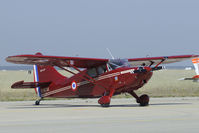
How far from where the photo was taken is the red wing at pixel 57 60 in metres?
19.1

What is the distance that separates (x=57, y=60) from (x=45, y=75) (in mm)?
3498

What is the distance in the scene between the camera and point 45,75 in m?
23.4

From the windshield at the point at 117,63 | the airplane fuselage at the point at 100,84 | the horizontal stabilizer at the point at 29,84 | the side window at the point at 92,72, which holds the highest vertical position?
the windshield at the point at 117,63

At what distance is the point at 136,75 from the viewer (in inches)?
731

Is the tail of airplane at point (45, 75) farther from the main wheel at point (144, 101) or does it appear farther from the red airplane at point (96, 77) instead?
the main wheel at point (144, 101)

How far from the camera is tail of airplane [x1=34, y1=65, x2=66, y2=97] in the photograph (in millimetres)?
22922

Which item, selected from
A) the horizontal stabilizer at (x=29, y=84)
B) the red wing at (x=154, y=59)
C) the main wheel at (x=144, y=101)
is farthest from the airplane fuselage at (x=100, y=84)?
the red wing at (x=154, y=59)

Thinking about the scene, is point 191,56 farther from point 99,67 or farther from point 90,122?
point 90,122

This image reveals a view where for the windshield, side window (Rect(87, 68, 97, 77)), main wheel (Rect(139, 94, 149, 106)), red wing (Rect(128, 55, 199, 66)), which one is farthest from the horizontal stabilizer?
main wheel (Rect(139, 94, 149, 106))

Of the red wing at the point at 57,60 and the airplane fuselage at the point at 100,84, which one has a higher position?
the red wing at the point at 57,60

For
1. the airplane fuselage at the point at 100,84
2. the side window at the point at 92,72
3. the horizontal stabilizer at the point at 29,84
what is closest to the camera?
the airplane fuselage at the point at 100,84

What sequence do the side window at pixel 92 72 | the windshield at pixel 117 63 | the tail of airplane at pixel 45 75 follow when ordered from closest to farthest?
1. the windshield at pixel 117 63
2. the side window at pixel 92 72
3. the tail of airplane at pixel 45 75

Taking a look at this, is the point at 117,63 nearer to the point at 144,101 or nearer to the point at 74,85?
the point at 144,101

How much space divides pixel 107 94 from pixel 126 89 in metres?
0.93
